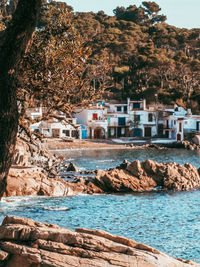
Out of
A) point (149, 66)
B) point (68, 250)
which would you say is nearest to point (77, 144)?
point (149, 66)

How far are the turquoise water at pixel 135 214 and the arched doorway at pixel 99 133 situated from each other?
175 ft

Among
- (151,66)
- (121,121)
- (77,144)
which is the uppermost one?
(151,66)

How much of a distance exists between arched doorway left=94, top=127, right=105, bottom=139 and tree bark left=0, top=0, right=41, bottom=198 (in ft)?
252

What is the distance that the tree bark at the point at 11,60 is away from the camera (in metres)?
6.09

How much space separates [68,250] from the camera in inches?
350

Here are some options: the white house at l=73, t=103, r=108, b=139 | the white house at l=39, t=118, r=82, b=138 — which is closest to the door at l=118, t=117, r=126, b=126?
the white house at l=73, t=103, r=108, b=139

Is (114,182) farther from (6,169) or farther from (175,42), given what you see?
(175,42)

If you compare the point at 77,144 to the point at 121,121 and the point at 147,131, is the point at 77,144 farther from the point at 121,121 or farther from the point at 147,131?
the point at 147,131

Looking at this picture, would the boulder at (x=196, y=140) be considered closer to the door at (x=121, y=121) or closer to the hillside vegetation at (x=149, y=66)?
the hillside vegetation at (x=149, y=66)

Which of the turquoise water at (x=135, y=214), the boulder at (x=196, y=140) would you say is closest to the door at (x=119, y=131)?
the boulder at (x=196, y=140)

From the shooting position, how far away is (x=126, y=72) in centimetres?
9844

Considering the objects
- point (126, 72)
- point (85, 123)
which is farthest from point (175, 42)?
point (85, 123)

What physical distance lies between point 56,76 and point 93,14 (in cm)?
13863

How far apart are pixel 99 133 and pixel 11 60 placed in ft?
256
